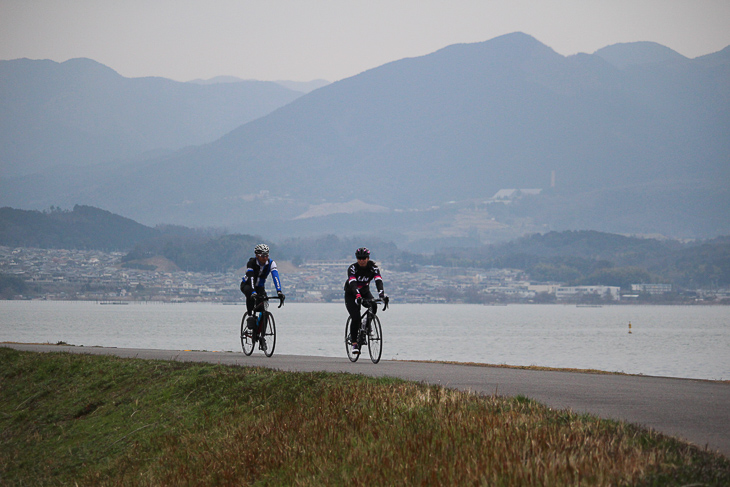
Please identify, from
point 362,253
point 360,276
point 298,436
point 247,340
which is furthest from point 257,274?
point 298,436

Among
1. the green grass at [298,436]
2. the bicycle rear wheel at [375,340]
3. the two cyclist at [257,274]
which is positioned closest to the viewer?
the green grass at [298,436]

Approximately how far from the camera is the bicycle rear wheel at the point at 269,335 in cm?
2108

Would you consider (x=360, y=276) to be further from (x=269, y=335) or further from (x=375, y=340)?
(x=269, y=335)

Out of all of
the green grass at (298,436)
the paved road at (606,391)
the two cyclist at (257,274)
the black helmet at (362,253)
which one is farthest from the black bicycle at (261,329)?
the green grass at (298,436)

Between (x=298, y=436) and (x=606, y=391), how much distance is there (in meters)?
5.72

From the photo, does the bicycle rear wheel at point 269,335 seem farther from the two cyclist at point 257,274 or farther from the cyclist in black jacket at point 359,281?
the cyclist in black jacket at point 359,281

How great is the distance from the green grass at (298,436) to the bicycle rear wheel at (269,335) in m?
3.45

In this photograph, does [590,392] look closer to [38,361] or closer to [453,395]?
[453,395]

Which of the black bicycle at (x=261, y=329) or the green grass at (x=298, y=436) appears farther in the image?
the black bicycle at (x=261, y=329)

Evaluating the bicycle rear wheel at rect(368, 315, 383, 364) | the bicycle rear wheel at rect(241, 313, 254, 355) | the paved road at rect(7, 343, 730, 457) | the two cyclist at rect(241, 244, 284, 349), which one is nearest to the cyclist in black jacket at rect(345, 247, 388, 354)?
the bicycle rear wheel at rect(368, 315, 383, 364)

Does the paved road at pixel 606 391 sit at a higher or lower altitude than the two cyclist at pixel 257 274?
lower

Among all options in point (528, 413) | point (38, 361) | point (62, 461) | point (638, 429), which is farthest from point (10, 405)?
point (638, 429)

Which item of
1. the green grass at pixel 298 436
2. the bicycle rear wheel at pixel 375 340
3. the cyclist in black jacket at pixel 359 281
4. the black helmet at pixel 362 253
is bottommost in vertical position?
the green grass at pixel 298 436

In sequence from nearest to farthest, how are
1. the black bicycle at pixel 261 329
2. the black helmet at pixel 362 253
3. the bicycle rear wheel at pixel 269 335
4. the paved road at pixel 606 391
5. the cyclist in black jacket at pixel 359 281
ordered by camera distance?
the paved road at pixel 606 391, the black helmet at pixel 362 253, the cyclist in black jacket at pixel 359 281, the black bicycle at pixel 261 329, the bicycle rear wheel at pixel 269 335
